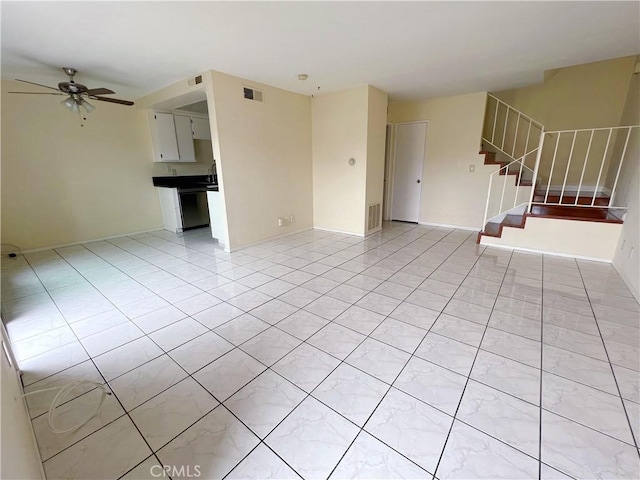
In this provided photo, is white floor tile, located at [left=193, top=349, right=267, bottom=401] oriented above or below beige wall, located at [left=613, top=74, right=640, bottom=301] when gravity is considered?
below

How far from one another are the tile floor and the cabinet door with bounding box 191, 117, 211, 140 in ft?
11.4

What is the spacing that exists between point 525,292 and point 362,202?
2.69 m

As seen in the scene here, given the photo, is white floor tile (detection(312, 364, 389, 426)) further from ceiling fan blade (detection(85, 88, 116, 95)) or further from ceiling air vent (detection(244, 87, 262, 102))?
ceiling air vent (detection(244, 87, 262, 102))

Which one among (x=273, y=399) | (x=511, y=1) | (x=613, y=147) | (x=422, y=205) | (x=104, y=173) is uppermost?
(x=511, y=1)

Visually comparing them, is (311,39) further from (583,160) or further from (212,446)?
(583,160)

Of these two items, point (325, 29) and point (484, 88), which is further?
point (484, 88)

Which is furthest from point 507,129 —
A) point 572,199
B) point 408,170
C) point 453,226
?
point 453,226

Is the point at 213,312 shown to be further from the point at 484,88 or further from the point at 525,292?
the point at 484,88

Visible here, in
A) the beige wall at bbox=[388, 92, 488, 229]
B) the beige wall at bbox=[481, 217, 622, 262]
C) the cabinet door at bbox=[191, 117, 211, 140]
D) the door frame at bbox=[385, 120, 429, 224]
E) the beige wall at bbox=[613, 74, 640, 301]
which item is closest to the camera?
the beige wall at bbox=[613, 74, 640, 301]

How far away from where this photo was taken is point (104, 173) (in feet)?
15.8

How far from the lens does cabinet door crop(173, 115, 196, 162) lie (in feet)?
17.5

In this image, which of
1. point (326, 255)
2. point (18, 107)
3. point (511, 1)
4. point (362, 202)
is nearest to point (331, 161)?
point (362, 202)

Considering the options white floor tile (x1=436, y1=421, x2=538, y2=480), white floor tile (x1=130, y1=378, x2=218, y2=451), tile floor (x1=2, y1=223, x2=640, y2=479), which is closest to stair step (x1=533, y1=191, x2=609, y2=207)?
tile floor (x1=2, y1=223, x2=640, y2=479)

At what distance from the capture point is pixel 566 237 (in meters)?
3.67
